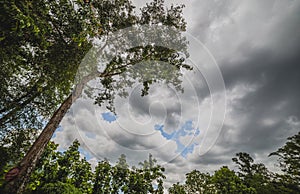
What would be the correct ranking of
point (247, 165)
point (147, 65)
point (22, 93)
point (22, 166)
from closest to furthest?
point (22, 166) → point (22, 93) → point (147, 65) → point (247, 165)

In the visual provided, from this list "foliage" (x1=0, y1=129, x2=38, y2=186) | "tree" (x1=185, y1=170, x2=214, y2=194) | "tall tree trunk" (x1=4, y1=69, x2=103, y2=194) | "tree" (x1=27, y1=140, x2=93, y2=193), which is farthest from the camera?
"tree" (x1=185, y1=170, x2=214, y2=194)

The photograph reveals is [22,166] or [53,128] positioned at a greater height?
[53,128]

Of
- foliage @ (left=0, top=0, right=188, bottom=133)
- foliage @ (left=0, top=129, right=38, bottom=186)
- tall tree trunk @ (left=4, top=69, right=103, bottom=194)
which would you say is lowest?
tall tree trunk @ (left=4, top=69, right=103, bottom=194)

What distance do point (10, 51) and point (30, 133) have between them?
23.0 feet

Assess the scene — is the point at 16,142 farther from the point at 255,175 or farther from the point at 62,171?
the point at 255,175

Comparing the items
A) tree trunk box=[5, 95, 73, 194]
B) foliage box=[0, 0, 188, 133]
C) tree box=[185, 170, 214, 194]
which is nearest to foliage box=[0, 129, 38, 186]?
foliage box=[0, 0, 188, 133]

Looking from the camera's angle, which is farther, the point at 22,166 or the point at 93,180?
the point at 93,180

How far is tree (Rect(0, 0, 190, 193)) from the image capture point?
5203mm

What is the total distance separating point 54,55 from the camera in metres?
7.52

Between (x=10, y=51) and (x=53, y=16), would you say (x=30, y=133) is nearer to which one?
(x=10, y=51)

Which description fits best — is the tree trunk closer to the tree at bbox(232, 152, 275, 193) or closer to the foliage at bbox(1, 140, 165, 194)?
the foliage at bbox(1, 140, 165, 194)

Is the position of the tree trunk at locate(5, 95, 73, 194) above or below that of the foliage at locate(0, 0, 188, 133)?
below

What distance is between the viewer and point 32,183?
5676 millimetres

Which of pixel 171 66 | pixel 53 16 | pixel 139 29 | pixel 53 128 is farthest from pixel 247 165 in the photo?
pixel 53 16
